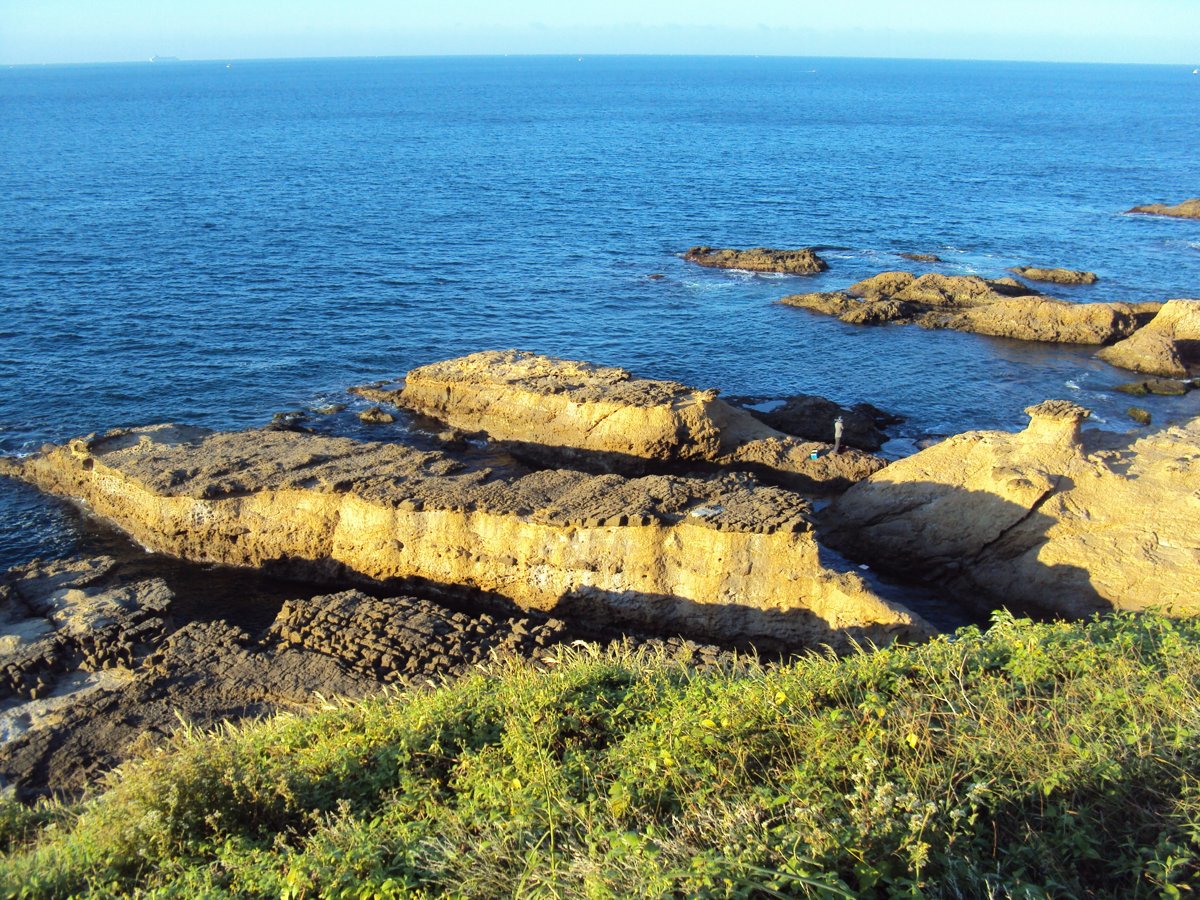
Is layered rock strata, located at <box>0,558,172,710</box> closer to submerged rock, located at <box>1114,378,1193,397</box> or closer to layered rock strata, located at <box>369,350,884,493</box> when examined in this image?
layered rock strata, located at <box>369,350,884,493</box>

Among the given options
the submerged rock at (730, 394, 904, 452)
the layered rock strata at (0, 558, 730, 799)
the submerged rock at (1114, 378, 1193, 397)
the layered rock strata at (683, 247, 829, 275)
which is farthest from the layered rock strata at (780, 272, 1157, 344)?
the layered rock strata at (0, 558, 730, 799)

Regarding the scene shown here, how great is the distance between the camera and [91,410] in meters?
39.5

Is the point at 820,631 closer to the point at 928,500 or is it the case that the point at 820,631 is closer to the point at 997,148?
the point at 928,500

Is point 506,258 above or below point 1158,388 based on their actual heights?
above

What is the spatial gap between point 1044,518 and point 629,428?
548 inches

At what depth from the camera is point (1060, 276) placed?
60594mm

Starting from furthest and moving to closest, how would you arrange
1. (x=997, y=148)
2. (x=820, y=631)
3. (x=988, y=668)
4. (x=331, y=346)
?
(x=997, y=148) < (x=331, y=346) < (x=820, y=631) < (x=988, y=668)

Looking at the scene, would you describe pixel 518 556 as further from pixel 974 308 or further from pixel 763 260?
pixel 763 260

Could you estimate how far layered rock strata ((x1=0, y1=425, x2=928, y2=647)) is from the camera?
2462 centimetres

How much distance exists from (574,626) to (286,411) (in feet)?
65.4

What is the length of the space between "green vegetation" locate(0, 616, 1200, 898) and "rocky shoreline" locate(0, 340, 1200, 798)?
7.30m

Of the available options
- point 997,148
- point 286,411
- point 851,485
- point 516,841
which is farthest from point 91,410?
point 997,148

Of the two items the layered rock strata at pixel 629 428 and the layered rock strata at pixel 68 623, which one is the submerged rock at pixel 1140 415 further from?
the layered rock strata at pixel 68 623

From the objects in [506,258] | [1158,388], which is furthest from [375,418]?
[1158,388]
